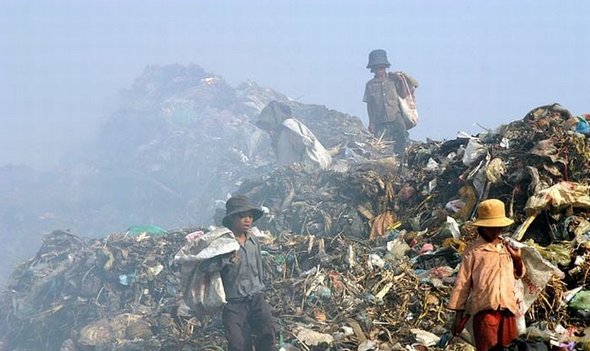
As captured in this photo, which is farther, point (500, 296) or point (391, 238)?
point (391, 238)

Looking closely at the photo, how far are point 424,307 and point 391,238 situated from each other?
2166mm

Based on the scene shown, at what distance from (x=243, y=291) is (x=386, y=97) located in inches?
282

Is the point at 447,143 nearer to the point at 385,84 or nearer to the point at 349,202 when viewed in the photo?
the point at 349,202

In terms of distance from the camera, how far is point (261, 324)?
5.55 metres

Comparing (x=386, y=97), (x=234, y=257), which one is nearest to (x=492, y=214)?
(x=234, y=257)

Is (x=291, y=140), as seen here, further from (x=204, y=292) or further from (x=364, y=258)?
(x=204, y=292)

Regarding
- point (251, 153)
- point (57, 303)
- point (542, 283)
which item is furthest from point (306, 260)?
point (251, 153)

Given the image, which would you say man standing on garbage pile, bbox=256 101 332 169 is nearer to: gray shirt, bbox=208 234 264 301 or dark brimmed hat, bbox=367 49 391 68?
dark brimmed hat, bbox=367 49 391 68

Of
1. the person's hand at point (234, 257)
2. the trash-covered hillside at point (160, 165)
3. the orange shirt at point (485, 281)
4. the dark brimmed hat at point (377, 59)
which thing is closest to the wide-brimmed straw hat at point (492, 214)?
the orange shirt at point (485, 281)

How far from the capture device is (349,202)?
28.0 feet

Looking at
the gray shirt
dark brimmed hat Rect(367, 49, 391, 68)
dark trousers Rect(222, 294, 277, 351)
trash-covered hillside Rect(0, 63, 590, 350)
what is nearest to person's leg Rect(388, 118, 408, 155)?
trash-covered hillside Rect(0, 63, 590, 350)

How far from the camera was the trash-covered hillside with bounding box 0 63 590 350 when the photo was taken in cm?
453

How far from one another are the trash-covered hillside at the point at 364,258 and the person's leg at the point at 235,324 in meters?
0.24

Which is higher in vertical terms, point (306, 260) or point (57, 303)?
point (306, 260)
